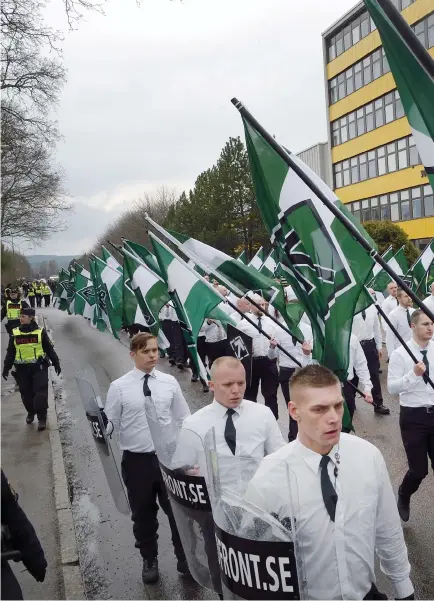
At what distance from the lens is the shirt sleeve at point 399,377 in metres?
5.61

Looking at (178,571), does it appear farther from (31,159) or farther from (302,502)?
(31,159)

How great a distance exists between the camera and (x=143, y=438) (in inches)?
201

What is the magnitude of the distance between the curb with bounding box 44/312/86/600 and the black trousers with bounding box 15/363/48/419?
0.97m

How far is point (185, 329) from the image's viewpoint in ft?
24.6

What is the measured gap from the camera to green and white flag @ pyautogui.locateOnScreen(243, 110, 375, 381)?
455 centimetres

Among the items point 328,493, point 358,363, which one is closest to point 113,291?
point 358,363

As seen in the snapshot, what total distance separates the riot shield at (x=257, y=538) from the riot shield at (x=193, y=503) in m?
0.42

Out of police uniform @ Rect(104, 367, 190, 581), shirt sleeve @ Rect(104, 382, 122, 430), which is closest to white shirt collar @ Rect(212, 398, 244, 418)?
police uniform @ Rect(104, 367, 190, 581)

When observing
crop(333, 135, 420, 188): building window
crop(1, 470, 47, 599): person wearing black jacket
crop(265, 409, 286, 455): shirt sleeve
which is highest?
crop(333, 135, 420, 188): building window

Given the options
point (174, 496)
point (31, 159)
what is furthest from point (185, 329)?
point (31, 159)

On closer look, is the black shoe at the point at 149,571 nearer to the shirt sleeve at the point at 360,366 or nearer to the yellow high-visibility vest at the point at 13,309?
the shirt sleeve at the point at 360,366

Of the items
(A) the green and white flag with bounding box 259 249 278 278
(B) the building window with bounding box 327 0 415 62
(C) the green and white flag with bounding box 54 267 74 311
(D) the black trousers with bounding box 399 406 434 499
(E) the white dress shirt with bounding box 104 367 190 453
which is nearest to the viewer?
(E) the white dress shirt with bounding box 104 367 190 453

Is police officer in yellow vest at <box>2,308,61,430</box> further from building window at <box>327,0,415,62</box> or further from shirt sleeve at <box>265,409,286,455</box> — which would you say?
building window at <box>327,0,415,62</box>

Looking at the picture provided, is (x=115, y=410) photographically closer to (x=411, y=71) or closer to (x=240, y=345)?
(x=240, y=345)
